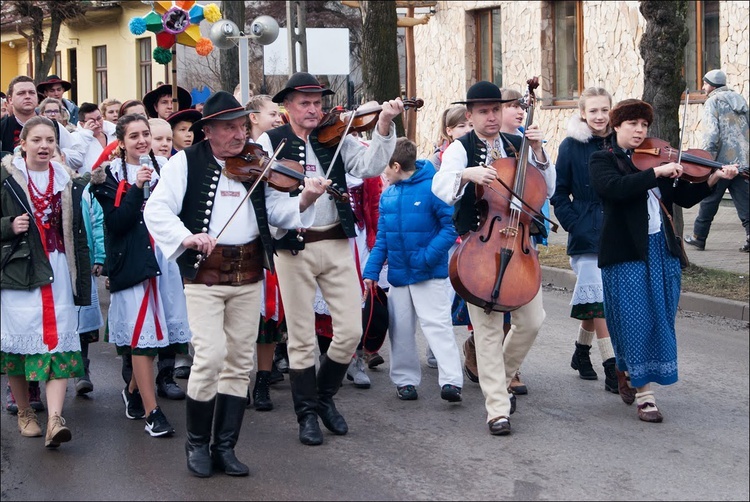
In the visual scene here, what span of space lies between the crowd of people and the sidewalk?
1.44 metres

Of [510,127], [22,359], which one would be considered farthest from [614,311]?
[22,359]

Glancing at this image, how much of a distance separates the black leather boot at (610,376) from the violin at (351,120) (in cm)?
221

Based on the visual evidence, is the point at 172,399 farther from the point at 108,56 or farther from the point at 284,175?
the point at 108,56

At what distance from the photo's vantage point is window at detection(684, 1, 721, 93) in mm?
19031

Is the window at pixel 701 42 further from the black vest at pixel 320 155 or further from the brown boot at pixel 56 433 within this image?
the brown boot at pixel 56 433

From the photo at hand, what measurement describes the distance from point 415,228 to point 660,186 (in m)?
1.59

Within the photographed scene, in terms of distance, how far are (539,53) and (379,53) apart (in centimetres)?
794

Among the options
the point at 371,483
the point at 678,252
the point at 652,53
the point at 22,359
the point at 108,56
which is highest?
the point at 108,56

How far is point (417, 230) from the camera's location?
25.1ft

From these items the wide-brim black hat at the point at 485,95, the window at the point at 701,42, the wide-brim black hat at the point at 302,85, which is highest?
the window at the point at 701,42

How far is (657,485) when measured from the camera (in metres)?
5.50

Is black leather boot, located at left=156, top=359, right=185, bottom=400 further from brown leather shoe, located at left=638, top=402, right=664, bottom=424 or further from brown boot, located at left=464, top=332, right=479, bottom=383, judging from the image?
brown leather shoe, located at left=638, top=402, right=664, bottom=424

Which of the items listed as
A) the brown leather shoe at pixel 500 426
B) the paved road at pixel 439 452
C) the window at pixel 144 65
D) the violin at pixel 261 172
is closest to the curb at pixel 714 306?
the paved road at pixel 439 452

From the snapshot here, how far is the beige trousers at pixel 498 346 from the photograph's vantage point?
6.66 meters
